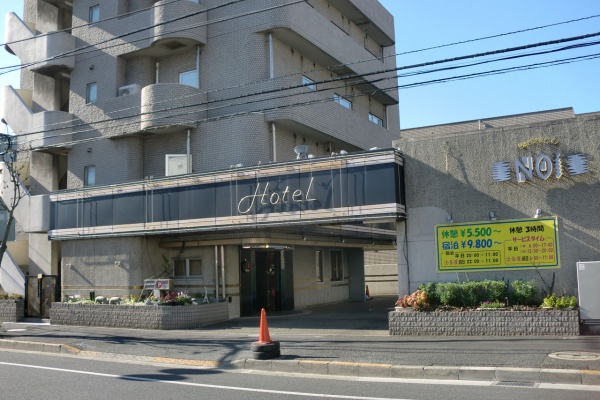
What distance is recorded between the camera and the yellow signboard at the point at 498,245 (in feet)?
48.9

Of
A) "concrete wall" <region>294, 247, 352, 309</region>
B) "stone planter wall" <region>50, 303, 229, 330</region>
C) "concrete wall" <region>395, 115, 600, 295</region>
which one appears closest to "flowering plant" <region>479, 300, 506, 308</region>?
"concrete wall" <region>395, 115, 600, 295</region>

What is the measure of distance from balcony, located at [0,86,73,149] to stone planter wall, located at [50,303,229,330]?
307 inches

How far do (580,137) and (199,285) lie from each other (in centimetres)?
1421

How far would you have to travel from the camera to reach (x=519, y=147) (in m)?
15.3

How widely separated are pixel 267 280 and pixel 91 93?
1218cm

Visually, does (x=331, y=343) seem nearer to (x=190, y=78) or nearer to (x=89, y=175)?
(x=190, y=78)

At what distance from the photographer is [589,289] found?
1393 cm

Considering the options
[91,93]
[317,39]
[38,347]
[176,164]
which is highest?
[317,39]

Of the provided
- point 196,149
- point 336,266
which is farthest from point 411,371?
point 336,266

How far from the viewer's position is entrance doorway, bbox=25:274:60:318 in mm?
23606

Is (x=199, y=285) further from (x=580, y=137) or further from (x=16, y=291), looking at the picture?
(x=580, y=137)

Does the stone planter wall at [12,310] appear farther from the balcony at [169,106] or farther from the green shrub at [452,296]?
the green shrub at [452,296]

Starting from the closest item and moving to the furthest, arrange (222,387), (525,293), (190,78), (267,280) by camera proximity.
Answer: (222,387), (525,293), (267,280), (190,78)

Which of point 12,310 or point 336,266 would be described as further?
point 336,266
